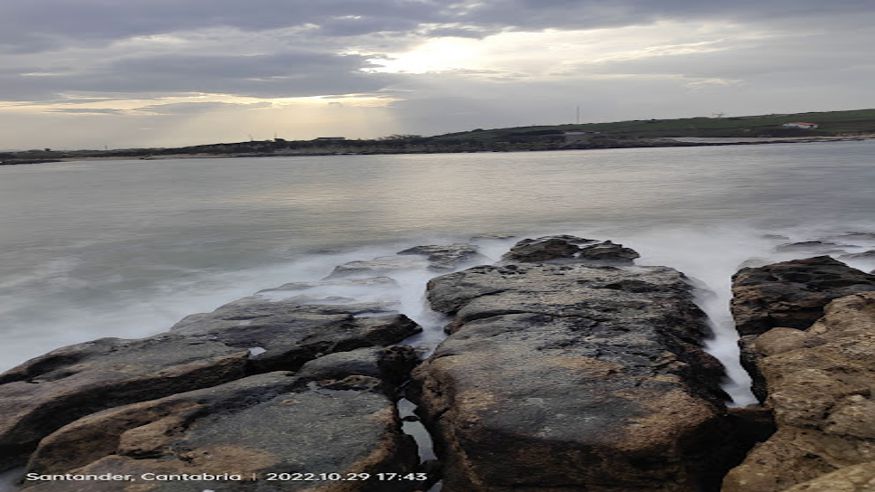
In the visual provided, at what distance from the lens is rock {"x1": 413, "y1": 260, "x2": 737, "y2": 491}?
470cm

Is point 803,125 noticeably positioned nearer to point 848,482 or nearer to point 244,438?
point 848,482

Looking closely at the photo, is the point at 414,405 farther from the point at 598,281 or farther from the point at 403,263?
the point at 403,263

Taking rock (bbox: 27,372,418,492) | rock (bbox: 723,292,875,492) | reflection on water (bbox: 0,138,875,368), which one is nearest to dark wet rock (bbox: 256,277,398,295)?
reflection on water (bbox: 0,138,875,368)

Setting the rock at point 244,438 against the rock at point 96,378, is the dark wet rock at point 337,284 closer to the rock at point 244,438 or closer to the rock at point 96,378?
the rock at point 96,378

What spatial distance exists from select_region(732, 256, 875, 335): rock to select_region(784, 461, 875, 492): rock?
168 inches

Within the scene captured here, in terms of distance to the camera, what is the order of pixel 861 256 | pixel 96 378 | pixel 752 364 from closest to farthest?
pixel 96 378 → pixel 752 364 → pixel 861 256

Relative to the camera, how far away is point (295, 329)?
26.7 ft

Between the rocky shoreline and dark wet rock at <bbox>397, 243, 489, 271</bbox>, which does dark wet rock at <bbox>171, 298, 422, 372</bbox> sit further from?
dark wet rock at <bbox>397, 243, 489, 271</bbox>

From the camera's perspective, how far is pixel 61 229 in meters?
23.8

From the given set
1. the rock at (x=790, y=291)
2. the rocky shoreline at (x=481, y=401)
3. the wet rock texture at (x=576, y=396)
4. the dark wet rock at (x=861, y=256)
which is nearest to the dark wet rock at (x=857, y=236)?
the dark wet rock at (x=861, y=256)

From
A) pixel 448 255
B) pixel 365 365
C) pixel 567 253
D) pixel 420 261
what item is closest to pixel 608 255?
pixel 567 253

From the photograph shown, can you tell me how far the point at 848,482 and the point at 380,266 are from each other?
10.2m

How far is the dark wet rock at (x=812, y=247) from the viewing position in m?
13.3

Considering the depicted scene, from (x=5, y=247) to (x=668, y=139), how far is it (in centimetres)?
9376
